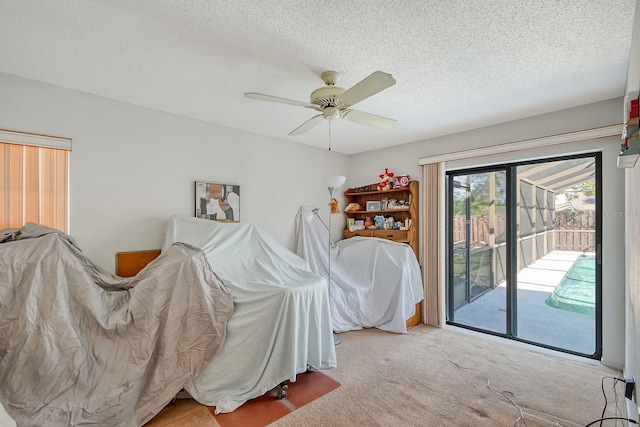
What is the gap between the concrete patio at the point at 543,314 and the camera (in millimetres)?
3020

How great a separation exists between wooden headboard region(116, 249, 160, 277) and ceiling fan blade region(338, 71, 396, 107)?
2.29 meters

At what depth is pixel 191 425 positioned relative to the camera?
1971 millimetres

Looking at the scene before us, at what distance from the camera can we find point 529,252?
341 cm

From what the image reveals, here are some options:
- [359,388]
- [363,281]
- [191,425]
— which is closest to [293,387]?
[359,388]

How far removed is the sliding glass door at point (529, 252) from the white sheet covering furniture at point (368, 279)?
680 mm

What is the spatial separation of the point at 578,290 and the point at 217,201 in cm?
398

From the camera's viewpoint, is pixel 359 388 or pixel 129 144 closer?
pixel 359 388

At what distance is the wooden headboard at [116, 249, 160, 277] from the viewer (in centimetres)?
264

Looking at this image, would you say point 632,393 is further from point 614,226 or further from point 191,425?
point 191,425

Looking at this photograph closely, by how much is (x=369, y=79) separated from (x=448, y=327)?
3.38m

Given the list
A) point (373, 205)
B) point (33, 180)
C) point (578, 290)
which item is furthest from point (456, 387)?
point (33, 180)

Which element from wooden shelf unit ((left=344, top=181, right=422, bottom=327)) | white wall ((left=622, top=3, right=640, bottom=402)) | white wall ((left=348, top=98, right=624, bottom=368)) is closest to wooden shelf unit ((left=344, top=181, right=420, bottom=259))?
wooden shelf unit ((left=344, top=181, right=422, bottom=327))

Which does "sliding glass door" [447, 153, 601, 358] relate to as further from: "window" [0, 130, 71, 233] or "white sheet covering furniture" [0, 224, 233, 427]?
"window" [0, 130, 71, 233]

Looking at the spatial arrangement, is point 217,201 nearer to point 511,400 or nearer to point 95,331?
point 95,331
